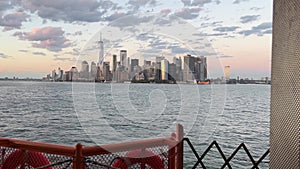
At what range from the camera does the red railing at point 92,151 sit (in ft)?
8.94

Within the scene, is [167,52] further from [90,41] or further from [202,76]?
[90,41]

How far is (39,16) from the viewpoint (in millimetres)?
37844

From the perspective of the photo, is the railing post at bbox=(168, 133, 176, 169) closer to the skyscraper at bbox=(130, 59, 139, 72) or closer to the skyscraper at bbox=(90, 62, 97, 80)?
the skyscraper at bbox=(130, 59, 139, 72)

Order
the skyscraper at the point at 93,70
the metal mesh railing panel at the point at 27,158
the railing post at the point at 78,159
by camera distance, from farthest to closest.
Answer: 1. the skyscraper at the point at 93,70
2. the metal mesh railing panel at the point at 27,158
3. the railing post at the point at 78,159

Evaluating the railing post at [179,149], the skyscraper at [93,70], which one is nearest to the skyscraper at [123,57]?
the skyscraper at [93,70]

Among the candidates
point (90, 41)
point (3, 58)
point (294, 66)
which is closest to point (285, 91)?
point (294, 66)

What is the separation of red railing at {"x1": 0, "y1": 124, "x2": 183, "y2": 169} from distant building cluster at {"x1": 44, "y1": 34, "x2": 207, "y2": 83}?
572mm

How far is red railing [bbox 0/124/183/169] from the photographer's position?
2725 mm

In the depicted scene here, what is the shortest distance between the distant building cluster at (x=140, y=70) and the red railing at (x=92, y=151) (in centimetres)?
57

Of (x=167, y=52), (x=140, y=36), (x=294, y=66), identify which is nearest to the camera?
(x=294, y=66)

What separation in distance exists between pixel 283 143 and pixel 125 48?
7.86 feet

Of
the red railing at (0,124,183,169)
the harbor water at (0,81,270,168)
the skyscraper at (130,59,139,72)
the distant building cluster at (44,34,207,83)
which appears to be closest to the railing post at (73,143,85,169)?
the red railing at (0,124,183,169)

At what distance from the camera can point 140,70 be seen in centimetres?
368

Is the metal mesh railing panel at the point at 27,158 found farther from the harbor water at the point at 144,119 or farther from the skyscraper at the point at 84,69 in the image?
the skyscraper at the point at 84,69
